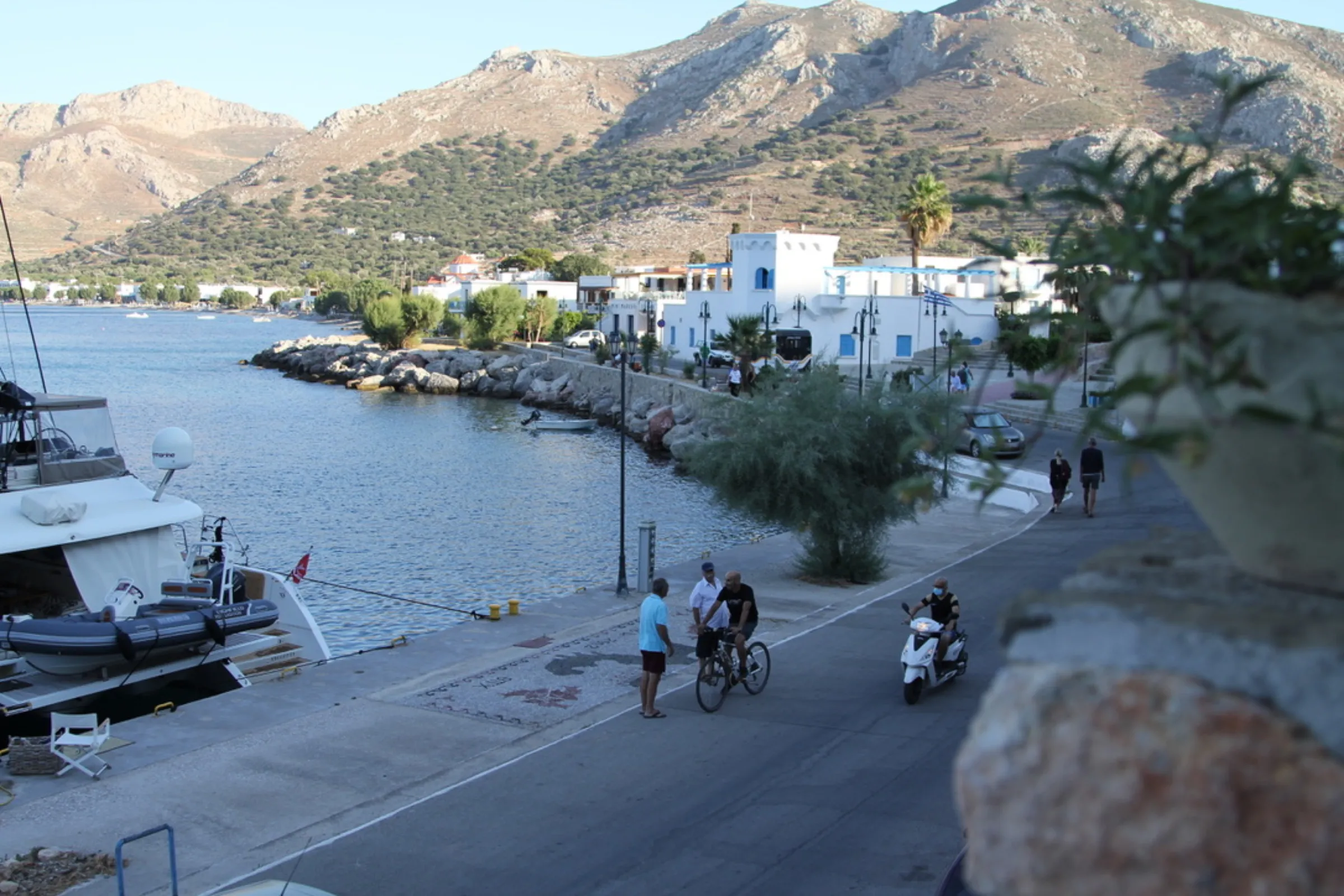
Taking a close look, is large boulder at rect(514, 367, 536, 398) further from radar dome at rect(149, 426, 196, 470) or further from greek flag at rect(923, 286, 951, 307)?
radar dome at rect(149, 426, 196, 470)

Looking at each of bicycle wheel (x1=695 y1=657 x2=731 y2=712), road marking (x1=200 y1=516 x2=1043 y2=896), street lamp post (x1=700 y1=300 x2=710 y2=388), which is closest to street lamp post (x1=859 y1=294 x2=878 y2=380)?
street lamp post (x1=700 y1=300 x2=710 y2=388)

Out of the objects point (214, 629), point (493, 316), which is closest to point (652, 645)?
point (214, 629)

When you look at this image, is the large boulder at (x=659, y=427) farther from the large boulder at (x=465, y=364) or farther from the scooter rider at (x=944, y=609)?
the scooter rider at (x=944, y=609)

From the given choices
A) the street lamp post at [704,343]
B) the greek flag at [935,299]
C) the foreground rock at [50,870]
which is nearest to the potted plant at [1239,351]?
the foreground rock at [50,870]

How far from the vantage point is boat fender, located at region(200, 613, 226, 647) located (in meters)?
14.9

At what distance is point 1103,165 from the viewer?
9.59ft

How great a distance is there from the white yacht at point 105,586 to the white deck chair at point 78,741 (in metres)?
2.57

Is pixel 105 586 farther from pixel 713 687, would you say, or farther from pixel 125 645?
pixel 713 687

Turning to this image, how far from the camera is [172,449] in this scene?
661 inches

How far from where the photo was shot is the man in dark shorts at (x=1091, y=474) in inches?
936

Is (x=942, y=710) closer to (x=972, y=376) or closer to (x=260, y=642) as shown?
(x=260, y=642)

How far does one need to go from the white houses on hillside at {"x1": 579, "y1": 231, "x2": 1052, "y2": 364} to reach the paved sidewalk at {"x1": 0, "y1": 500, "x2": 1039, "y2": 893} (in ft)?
116

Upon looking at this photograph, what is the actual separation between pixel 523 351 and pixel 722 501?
210 feet

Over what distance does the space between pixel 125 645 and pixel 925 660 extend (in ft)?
30.0
